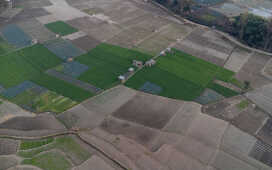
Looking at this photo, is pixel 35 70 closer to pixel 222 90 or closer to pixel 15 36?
pixel 15 36

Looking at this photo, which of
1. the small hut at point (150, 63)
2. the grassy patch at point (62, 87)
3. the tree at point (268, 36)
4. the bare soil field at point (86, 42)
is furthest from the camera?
the tree at point (268, 36)

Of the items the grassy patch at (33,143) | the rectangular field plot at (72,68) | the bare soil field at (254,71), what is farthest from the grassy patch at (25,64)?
the bare soil field at (254,71)

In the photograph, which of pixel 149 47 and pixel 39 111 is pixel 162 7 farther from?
pixel 39 111

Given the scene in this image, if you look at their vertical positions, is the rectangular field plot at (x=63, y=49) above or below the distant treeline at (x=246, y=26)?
below

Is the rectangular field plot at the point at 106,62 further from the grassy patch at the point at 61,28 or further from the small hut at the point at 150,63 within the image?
the grassy patch at the point at 61,28

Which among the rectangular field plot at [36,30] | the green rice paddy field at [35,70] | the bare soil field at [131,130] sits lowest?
the bare soil field at [131,130]

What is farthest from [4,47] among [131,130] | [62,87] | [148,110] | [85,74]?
[131,130]

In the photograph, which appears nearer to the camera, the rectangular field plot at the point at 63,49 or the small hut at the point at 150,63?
the small hut at the point at 150,63

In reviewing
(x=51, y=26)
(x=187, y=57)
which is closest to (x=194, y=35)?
(x=187, y=57)
